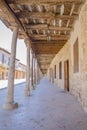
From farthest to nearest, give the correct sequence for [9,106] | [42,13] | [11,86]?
[42,13]
[11,86]
[9,106]

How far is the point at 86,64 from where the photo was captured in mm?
5680

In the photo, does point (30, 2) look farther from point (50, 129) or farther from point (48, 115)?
point (50, 129)

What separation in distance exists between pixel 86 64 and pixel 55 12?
2.23 m

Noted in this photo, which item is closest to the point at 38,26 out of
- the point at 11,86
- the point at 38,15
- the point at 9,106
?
the point at 38,15

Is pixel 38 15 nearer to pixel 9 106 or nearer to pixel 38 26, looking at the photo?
pixel 38 26

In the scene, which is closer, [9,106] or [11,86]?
[9,106]

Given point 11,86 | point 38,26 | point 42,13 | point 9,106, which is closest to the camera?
point 9,106

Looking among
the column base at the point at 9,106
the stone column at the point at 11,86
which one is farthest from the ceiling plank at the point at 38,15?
the column base at the point at 9,106

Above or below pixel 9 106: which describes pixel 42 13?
above

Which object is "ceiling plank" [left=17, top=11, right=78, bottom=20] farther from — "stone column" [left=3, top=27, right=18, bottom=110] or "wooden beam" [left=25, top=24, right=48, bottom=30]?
"wooden beam" [left=25, top=24, right=48, bottom=30]

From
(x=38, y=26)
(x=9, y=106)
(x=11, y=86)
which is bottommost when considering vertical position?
(x=9, y=106)

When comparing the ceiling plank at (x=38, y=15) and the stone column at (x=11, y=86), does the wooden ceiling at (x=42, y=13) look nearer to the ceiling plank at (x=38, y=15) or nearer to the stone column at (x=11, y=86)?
the ceiling plank at (x=38, y=15)

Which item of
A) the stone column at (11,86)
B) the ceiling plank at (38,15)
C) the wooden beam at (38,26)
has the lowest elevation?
the stone column at (11,86)

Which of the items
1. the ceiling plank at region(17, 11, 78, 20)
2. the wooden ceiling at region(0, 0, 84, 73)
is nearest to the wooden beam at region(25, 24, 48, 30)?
the wooden ceiling at region(0, 0, 84, 73)
